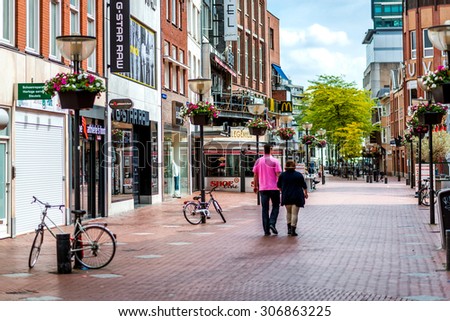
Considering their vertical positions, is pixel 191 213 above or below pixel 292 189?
below

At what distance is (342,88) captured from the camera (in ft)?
267

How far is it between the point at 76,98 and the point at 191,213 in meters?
9.52

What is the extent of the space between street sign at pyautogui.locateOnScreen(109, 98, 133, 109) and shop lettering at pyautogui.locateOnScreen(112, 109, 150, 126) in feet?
2.72

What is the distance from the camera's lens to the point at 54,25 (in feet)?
70.2

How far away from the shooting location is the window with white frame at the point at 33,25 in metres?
19.6

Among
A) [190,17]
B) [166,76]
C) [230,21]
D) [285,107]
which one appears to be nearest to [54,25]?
[166,76]

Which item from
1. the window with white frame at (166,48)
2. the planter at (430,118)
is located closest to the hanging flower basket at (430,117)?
the planter at (430,118)

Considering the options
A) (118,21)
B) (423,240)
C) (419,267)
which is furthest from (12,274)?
(118,21)

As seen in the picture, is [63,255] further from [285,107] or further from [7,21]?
[285,107]

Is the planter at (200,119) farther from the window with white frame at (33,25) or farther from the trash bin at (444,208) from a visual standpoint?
the trash bin at (444,208)

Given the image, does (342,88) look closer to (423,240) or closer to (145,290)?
(423,240)

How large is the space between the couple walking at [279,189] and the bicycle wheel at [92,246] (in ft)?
19.0

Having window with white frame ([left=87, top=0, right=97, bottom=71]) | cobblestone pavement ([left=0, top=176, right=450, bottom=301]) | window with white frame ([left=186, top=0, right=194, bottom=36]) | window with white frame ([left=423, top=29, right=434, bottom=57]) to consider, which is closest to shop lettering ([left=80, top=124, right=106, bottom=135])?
window with white frame ([left=87, top=0, right=97, bottom=71])

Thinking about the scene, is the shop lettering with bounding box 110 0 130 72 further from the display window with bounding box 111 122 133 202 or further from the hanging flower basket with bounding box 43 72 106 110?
the hanging flower basket with bounding box 43 72 106 110
